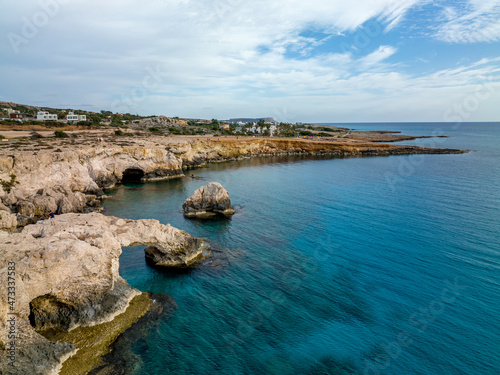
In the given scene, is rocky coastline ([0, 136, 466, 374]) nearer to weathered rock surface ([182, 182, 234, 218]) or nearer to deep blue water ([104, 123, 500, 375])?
deep blue water ([104, 123, 500, 375])

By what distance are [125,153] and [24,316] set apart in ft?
152

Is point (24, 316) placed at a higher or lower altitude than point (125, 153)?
lower

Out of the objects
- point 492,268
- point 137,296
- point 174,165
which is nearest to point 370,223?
point 492,268

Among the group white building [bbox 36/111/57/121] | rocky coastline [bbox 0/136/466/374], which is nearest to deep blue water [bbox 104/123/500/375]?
rocky coastline [bbox 0/136/466/374]

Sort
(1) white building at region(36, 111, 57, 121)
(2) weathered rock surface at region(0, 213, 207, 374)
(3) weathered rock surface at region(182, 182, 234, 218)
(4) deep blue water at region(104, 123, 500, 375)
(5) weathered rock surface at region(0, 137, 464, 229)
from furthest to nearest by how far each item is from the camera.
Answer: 1. (1) white building at region(36, 111, 57, 121)
2. (3) weathered rock surface at region(182, 182, 234, 218)
3. (5) weathered rock surface at region(0, 137, 464, 229)
4. (4) deep blue water at region(104, 123, 500, 375)
5. (2) weathered rock surface at region(0, 213, 207, 374)

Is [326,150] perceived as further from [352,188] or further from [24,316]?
[24,316]

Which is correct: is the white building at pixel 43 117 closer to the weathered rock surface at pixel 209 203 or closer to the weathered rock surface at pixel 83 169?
the weathered rock surface at pixel 83 169

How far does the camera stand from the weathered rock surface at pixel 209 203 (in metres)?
37.7

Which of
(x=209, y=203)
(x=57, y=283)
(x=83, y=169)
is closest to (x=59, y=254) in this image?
(x=57, y=283)

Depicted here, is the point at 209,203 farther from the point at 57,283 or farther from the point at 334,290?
the point at 57,283

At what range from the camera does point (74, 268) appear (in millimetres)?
15984

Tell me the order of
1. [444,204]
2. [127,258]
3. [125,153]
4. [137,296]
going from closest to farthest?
1. [137,296]
2. [127,258]
3. [444,204]
4. [125,153]

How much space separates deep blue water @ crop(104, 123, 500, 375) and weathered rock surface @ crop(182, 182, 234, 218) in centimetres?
185

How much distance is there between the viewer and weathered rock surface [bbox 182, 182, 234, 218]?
37.7 metres
